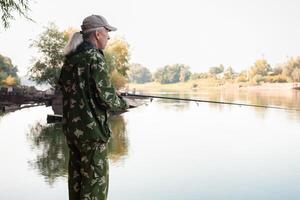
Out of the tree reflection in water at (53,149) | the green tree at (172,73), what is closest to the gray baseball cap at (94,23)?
the tree reflection in water at (53,149)

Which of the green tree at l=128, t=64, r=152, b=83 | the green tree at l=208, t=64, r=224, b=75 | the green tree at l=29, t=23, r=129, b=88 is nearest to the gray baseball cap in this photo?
the green tree at l=29, t=23, r=129, b=88

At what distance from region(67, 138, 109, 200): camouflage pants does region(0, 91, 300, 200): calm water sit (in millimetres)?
2515

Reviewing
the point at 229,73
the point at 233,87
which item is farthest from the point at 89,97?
the point at 229,73

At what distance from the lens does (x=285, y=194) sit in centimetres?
610

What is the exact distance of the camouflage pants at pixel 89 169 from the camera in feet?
9.56

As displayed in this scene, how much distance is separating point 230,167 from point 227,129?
7.19 metres

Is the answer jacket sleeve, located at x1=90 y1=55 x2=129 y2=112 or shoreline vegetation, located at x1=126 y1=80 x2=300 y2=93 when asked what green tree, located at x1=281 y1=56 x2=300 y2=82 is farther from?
jacket sleeve, located at x1=90 y1=55 x2=129 y2=112

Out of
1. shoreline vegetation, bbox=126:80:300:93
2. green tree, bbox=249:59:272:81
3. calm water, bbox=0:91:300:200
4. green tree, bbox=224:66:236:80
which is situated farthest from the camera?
green tree, bbox=224:66:236:80

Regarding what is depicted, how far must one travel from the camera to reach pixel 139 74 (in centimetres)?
12712

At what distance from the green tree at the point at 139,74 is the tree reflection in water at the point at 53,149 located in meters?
112

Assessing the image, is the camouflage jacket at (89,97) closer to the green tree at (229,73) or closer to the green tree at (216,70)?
the green tree at (229,73)

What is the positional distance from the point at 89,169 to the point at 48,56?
26.5m

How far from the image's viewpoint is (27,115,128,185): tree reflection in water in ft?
23.3

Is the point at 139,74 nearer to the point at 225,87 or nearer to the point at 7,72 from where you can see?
the point at 225,87
